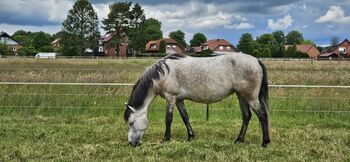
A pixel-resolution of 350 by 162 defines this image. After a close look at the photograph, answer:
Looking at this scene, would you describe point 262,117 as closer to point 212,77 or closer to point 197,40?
point 212,77

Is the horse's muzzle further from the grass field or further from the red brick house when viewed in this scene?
the red brick house

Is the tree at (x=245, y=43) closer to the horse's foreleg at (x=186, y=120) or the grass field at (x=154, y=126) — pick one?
the grass field at (x=154, y=126)

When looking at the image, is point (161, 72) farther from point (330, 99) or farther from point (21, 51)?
point (21, 51)

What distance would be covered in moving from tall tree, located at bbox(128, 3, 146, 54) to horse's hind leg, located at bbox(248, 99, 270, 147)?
54.8 metres

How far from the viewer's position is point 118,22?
200 ft

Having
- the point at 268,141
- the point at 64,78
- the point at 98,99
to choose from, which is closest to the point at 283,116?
the point at 268,141

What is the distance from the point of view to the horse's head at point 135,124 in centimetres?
627

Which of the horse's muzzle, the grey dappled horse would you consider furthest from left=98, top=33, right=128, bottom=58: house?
the horse's muzzle

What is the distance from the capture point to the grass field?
5.60 m

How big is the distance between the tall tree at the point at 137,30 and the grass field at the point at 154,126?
157 feet

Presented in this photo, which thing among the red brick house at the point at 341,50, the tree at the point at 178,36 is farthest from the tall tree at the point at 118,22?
the red brick house at the point at 341,50

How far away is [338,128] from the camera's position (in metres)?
8.12

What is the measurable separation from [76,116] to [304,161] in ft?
19.5

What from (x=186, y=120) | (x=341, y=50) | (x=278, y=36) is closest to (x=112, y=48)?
(x=341, y=50)
